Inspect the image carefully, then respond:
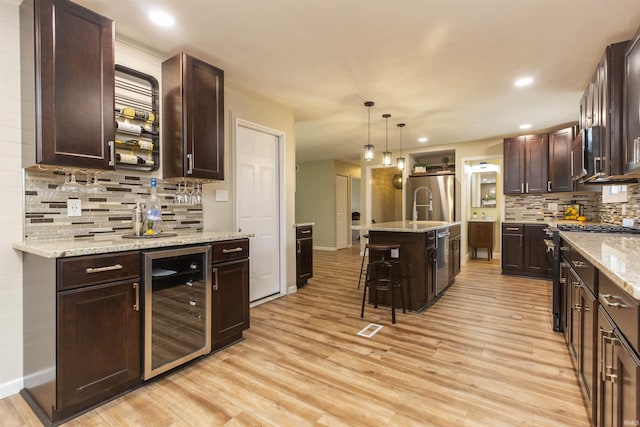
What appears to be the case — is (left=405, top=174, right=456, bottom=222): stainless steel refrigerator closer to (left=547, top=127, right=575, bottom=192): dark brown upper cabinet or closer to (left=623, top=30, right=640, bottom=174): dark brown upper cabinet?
(left=547, top=127, right=575, bottom=192): dark brown upper cabinet

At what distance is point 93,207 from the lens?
2.33 metres

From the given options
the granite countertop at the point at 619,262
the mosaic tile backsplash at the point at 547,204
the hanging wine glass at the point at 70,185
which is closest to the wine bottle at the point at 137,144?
the hanging wine glass at the point at 70,185

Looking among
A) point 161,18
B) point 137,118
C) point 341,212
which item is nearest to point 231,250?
point 137,118

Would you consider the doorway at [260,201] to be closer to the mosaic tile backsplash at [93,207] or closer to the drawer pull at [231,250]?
the mosaic tile backsplash at [93,207]

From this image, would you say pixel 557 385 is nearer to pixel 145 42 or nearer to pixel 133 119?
pixel 133 119

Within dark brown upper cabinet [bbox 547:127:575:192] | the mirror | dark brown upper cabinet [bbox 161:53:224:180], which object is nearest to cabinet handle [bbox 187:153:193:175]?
dark brown upper cabinet [bbox 161:53:224:180]

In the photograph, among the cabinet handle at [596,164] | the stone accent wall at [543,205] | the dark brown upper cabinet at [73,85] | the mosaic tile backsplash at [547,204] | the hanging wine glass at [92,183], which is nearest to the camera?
the dark brown upper cabinet at [73,85]

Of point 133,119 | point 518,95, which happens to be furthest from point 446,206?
point 133,119

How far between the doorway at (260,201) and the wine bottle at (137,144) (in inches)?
40.3

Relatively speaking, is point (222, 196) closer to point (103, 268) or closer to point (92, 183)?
point (92, 183)

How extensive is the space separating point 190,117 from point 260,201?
4.75ft

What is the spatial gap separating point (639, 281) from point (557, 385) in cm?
152

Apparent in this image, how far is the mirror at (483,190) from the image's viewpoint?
716 cm

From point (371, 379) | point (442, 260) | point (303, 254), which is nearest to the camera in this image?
→ point (371, 379)
